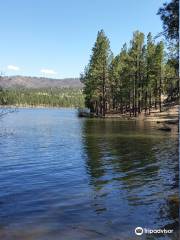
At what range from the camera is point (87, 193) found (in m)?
16.0

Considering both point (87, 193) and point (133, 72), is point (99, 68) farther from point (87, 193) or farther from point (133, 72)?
point (87, 193)

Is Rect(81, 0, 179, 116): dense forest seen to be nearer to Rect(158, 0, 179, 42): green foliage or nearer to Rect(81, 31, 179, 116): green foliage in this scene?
Rect(81, 31, 179, 116): green foliage

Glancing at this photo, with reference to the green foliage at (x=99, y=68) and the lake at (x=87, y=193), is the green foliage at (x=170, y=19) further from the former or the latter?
the green foliage at (x=99, y=68)

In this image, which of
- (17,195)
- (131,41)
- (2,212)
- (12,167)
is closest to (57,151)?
(12,167)

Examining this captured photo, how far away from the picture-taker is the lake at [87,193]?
37.9 ft

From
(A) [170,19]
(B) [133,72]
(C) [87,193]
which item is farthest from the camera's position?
(B) [133,72]

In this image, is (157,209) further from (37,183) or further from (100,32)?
(100,32)

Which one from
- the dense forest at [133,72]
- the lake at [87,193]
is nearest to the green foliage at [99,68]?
the dense forest at [133,72]

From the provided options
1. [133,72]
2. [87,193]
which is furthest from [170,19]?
[133,72]

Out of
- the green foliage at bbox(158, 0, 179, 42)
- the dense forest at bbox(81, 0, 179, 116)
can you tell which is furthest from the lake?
the dense forest at bbox(81, 0, 179, 116)

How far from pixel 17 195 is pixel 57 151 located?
14.6 metres

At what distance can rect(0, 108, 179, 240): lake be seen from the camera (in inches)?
455

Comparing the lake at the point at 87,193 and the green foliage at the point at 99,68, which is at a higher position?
the green foliage at the point at 99,68

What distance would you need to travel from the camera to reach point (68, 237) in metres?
10.9
